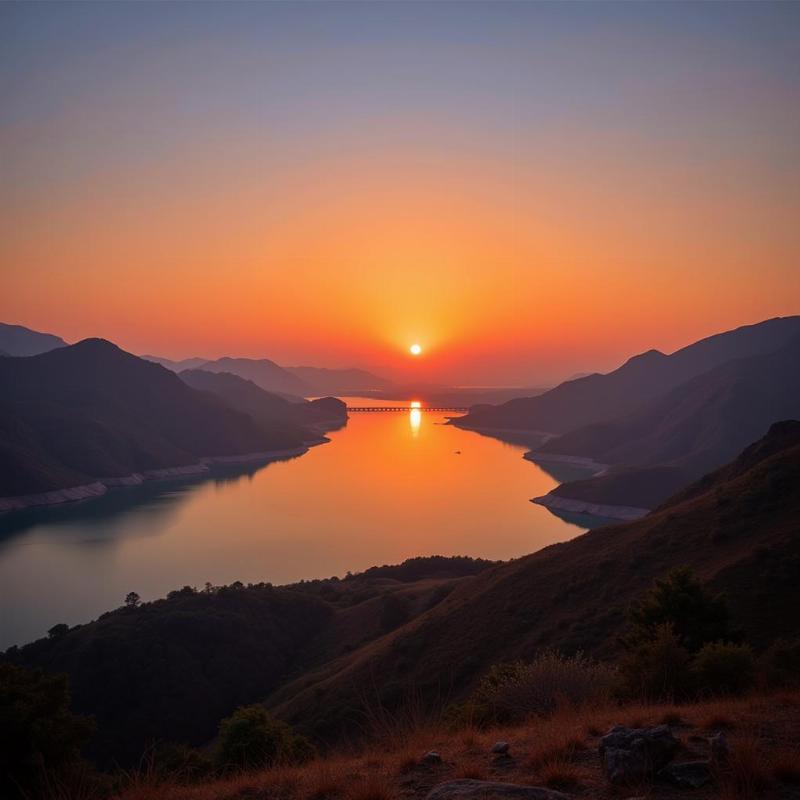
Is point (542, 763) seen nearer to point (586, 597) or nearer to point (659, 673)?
point (659, 673)

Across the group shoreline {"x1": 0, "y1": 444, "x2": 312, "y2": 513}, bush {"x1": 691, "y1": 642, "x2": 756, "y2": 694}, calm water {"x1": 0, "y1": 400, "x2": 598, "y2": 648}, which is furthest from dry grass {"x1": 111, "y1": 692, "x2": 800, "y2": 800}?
shoreline {"x1": 0, "y1": 444, "x2": 312, "y2": 513}

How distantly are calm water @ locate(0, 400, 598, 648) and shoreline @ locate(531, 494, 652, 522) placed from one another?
5.37 m

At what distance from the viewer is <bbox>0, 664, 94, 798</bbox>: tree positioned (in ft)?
43.8

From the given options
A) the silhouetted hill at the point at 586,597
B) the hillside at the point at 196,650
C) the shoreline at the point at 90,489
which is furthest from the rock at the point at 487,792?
the shoreline at the point at 90,489

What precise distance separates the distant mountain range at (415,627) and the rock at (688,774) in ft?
52.3

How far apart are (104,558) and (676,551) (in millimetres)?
82786

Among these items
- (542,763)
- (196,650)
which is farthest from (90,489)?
(542,763)

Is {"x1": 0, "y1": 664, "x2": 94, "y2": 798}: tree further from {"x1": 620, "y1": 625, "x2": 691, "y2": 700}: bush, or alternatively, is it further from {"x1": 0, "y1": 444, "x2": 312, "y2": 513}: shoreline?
{"x1": 0, "y1": 444, "x2": 312, "y2": 513}: shoreline

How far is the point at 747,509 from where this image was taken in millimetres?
36188

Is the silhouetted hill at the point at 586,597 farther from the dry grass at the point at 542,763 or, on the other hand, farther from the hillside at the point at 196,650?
the dry grass at the point at 542,763

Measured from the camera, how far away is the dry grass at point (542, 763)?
7062 millimetres

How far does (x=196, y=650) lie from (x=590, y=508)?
94562 mm

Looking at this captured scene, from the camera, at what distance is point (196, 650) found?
4822 cm

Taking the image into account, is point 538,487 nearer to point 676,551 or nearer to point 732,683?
point 676,551
